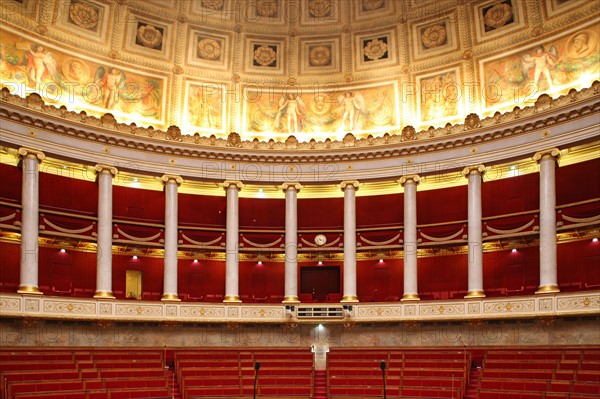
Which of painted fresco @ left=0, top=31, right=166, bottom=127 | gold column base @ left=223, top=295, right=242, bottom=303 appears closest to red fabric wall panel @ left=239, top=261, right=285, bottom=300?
gold column base @ left=223, top=295, right=242, bottom=303

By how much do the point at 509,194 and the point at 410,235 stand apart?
5.32m

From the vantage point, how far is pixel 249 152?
36.0m

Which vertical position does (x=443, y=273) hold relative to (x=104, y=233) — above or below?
below

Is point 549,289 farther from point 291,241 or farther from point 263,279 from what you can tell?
point 263,279

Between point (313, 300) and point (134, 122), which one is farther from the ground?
point (134, 122)

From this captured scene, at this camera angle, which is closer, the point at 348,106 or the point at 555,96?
the point at 555,96

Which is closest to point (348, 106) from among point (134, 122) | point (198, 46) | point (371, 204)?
point (371, 204)

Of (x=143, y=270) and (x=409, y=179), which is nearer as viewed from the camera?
(x=409, y=179)

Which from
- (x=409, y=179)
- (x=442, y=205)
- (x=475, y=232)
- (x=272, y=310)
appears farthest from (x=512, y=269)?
(x=272, y=310)

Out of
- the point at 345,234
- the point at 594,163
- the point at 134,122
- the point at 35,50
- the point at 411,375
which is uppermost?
the point at 35,50

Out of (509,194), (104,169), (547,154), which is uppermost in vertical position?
(547,154)

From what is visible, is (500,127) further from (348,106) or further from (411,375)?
(411,375)

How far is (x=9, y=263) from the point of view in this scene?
106 feet

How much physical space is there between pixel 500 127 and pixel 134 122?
57.8ft
